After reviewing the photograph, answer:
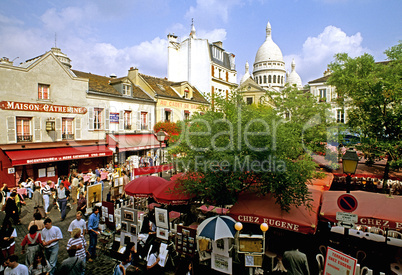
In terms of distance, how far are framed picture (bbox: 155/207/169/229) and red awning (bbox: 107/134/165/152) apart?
15.4 metres

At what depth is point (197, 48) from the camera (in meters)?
38.3

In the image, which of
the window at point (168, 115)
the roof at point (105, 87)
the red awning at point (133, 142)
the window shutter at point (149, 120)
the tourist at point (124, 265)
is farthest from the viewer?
the window at point (168, 115)

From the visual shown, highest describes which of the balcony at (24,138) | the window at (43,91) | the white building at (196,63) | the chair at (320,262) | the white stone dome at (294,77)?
the white stone dome at (294,77)

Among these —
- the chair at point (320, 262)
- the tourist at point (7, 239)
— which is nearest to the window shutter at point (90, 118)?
the tourist at point (7, 239)

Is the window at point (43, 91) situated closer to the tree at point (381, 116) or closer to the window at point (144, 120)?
the window at point (144, 120)

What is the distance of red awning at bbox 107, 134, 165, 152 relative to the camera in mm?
21953

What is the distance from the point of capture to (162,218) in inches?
300

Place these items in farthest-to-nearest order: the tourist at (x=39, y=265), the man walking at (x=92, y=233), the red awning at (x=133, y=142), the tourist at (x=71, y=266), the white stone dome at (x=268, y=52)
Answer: the white stone dome at (x=268, y=52)
the red awning at (x=133, y=142)
the man walking at (x=92, y=233)
the tourist at (x=39, y=265)
the tourist at (x=71, y=266)

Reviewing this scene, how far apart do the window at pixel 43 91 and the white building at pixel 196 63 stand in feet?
76.1

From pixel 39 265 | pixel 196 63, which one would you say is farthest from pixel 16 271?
pixel 196 63

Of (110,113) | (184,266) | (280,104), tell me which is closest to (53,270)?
(184,266)

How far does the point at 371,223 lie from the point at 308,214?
1.62 meters

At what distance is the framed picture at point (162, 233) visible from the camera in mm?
7488

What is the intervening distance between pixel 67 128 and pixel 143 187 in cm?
1256
